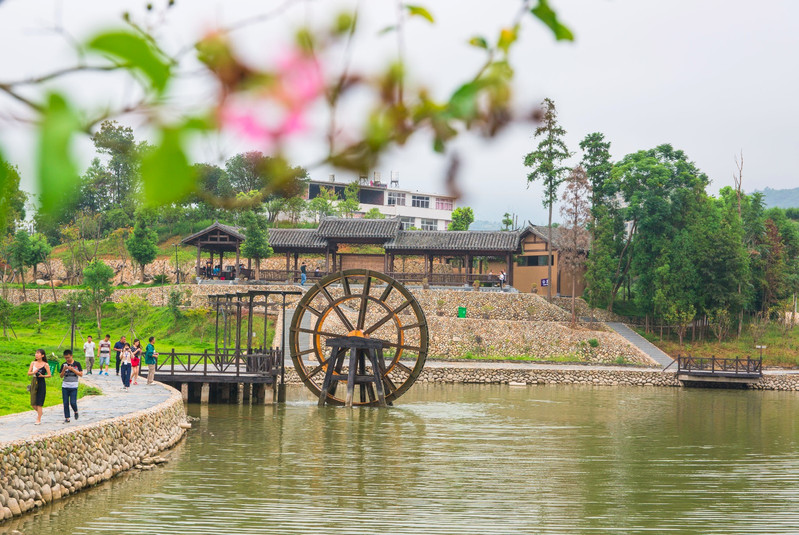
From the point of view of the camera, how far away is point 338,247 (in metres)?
47.7

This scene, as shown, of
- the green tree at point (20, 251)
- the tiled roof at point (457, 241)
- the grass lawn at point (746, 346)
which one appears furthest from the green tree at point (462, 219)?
the green tree at point (20, 251)

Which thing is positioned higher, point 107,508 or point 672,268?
point 672,268

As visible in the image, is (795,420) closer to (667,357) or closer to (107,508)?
(667,357)

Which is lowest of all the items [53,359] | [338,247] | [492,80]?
[53,359]

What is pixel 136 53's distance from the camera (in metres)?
1.20

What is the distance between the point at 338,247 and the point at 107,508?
37.2 m

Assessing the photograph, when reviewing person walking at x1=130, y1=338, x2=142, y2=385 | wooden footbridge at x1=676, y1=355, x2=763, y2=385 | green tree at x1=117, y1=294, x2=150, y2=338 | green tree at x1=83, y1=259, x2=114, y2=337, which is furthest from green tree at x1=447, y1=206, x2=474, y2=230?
person walking at x1=130, y1=338, x2=142, y2=385

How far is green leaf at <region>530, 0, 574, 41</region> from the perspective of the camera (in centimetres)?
140

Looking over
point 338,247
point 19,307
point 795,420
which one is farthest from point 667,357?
point 19,307

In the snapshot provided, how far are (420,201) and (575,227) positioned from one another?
1116 inches

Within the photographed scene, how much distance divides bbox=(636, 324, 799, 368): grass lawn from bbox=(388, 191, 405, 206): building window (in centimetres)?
2969

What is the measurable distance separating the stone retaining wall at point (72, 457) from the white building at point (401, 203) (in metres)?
48.7

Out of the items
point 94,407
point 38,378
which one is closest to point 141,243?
point 94,407

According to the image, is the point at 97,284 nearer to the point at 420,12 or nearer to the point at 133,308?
the point at 133,308
